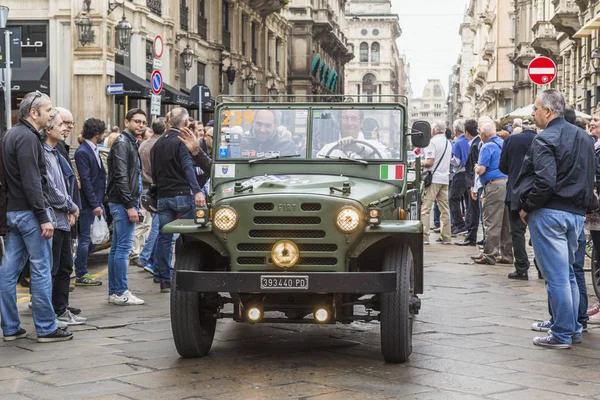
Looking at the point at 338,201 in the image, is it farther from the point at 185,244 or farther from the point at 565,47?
the point at 565,47

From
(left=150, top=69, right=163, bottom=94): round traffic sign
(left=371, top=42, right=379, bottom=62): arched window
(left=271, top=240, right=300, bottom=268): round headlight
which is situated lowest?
(left=271, top=240, right=300, bottom=268): round headlight

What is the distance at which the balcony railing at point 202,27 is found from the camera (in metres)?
34.9

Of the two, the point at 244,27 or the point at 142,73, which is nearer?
the point at 142,73

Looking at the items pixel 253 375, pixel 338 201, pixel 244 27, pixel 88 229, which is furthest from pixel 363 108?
pixel 244 27

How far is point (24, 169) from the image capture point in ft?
25.8

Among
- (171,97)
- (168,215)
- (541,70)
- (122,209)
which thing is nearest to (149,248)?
(168,215)

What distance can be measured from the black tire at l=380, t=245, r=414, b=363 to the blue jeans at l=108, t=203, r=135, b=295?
364 centimetres

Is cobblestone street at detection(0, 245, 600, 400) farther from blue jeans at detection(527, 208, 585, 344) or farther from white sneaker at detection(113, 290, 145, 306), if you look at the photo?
blue jeans at detection(527, 208, 585, 344)

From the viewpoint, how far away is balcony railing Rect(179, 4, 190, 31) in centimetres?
3253

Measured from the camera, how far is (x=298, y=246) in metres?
7.04

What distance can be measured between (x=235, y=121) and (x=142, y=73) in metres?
20.4

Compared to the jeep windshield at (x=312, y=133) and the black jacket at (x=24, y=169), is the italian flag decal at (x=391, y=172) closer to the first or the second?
the jeep windshield at (x=312, y=133)

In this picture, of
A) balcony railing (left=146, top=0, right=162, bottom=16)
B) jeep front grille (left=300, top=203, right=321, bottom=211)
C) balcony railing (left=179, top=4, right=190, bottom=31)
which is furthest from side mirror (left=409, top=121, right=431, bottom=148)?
balcony railing (left=179, top=4, right=190, bottom=31)

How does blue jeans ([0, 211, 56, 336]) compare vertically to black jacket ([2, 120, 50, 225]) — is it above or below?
below
